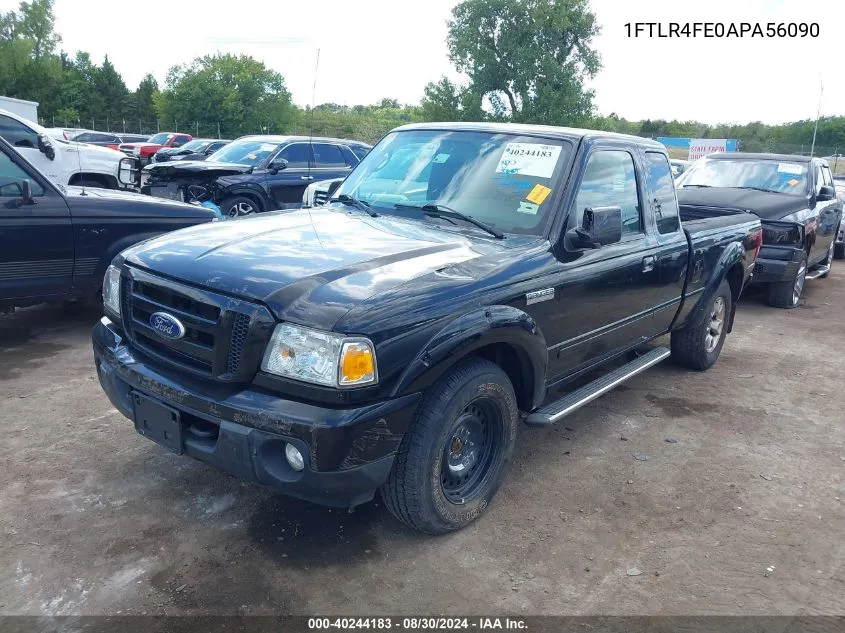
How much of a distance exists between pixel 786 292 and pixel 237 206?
7926 millimetres

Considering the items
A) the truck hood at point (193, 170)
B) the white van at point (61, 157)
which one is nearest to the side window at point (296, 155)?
the truck hood at point (193, 170)

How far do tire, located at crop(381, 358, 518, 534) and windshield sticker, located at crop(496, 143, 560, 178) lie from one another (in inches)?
48.0

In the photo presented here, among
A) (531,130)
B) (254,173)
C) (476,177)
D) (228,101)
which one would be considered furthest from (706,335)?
(228,101)

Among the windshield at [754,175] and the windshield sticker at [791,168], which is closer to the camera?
the windshield at [754,175]

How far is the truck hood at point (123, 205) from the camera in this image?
18.5 ft

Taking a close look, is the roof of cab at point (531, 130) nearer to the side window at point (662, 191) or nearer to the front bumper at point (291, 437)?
the side window at point (662, 191)

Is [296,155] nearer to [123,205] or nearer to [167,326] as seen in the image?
[123,205]

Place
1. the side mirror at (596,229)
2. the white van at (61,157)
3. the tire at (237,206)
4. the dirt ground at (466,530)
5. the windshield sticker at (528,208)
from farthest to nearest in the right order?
the tire at (237,206)
the white van at (61,157)
the windshield sticker at (528,208)
the side mirror at (596,229)
the dirt ground at (466,530)

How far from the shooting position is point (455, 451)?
334cm

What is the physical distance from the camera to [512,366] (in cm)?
356

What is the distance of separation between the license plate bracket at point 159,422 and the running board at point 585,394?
5.61 feet

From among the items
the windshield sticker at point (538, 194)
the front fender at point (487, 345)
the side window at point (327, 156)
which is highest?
the side window at point (327, 156)

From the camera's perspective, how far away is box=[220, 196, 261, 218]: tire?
11.0 m

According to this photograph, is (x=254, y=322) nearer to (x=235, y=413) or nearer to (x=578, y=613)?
(x=235, y=413)
